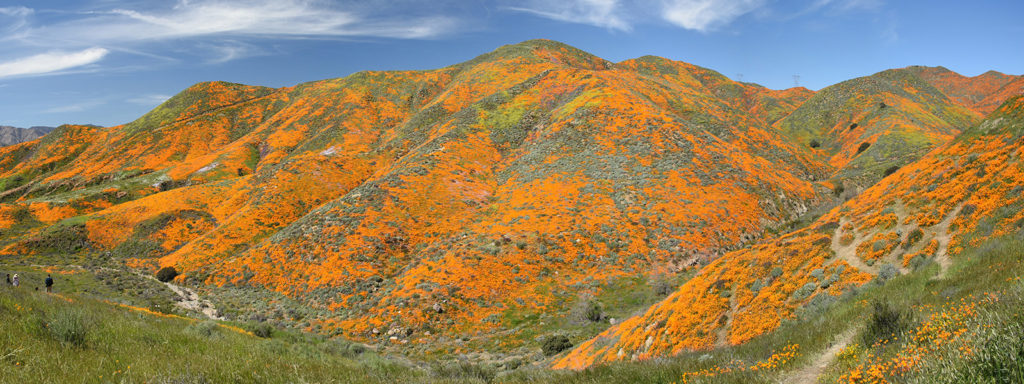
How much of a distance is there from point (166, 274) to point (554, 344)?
117 feet

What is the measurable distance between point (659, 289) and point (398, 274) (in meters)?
19.0

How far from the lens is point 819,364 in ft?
22.6

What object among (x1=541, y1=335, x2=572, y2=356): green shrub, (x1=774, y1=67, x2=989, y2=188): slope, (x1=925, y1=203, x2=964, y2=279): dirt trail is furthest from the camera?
(x1=774, y1=67, x2=989, y2=188): slope

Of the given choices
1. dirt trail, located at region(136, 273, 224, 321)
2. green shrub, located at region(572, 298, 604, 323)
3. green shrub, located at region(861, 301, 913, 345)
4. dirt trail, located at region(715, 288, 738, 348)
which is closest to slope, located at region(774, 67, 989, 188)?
green shrub, located at region(572, 298, 604, 323)

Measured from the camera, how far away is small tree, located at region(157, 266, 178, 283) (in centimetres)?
3391

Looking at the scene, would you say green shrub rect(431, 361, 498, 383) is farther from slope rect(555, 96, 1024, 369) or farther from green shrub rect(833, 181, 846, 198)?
green shrub rect(833, 181, 846, 198)

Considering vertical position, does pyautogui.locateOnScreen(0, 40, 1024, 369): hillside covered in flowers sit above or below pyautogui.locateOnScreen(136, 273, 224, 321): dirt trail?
above

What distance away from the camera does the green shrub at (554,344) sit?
19875 mm

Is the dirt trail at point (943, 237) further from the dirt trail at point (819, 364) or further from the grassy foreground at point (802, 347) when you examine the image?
the dirt trail at point (819, 364)

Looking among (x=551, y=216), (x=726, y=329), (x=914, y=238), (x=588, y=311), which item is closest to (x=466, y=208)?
(x=551, y=216)

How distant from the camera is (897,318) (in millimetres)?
6801

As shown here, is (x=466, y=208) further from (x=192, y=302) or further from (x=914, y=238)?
(x=914, y=238)

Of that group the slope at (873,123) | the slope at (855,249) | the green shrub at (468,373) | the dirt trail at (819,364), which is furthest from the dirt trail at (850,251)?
the slope at (873,123)

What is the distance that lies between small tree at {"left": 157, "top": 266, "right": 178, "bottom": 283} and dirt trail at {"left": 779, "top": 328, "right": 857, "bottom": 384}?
146 ft
